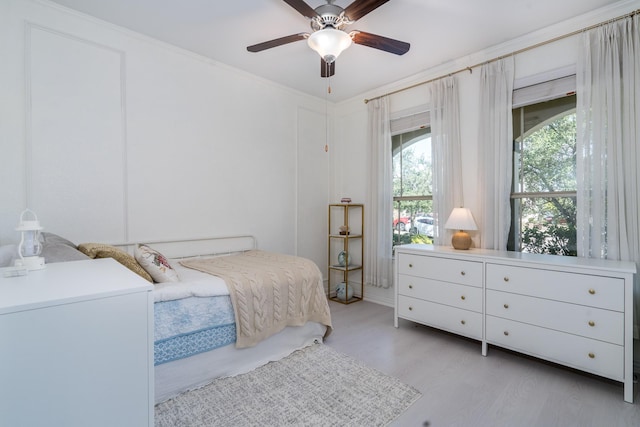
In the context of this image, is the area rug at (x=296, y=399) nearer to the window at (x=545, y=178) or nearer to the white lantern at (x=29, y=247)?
the white lantern at (x=29, y=247)

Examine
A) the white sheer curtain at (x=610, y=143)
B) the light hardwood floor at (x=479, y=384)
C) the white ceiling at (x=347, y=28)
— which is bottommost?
the light hardwood floor at (x=479, y=384)

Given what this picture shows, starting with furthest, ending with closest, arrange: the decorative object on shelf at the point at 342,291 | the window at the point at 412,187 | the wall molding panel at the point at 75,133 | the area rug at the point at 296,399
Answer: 1. the decorative object on shelf at the point at 342,291
2. the window at the point at 412,187
3. the wall molding panel at the point at 75,133
4. the area rug at the point at 296,399

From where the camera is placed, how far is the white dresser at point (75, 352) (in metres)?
0.90

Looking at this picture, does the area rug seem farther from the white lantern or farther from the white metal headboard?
the white metal headboard

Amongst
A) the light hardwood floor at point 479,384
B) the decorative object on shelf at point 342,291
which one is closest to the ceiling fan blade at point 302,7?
the light hardwood floor at point 479,384

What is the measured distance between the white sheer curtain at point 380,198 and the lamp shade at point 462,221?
3.29ft

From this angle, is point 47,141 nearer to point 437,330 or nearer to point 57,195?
point 57,195

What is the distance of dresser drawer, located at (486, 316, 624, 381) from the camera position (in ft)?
6.45

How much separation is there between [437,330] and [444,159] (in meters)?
1.75

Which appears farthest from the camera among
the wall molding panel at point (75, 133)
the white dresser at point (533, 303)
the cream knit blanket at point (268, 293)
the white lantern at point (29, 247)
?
the wall molding panel at point (75, 133)

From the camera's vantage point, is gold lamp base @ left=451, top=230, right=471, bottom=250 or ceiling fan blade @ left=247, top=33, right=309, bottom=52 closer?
ceiling fan blade @ left=247, top=33, right=309, bottom=52

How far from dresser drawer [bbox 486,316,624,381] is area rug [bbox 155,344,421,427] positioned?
94 cm

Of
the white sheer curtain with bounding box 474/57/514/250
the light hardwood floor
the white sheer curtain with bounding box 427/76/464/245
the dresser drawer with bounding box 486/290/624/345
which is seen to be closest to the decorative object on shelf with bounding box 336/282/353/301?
the light hardwood floor

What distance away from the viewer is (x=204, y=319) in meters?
2.05
